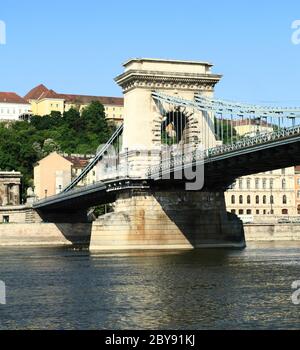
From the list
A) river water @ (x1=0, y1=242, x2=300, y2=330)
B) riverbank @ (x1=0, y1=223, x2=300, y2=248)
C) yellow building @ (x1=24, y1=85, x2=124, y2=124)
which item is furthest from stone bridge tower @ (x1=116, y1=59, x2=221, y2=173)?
yellow building @ (x1=24, y1=85, x2=124, y2=124)

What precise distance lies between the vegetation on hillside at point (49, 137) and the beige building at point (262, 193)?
2469 centimetres

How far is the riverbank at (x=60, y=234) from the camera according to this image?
A: 82.5 m

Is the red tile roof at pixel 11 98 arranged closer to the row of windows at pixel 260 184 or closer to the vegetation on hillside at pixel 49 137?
the vegetation on hillside at pixel 49 137

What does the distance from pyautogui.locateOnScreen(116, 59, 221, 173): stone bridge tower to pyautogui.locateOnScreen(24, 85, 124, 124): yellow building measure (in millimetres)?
98796

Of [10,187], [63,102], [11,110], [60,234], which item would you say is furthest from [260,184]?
[11,110]

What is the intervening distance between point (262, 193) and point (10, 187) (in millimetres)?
27067

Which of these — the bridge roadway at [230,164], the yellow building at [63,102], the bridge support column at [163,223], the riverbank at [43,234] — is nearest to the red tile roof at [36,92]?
the yellow building at [63,102]

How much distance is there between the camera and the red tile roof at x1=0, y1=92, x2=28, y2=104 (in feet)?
550

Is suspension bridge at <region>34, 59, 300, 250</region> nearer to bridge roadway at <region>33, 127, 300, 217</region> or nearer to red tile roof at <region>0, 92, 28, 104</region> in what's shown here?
bridge roadway at <region>33, 127, 300, 217</region>

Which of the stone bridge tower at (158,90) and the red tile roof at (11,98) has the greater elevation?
the red tile roof at (11,98)

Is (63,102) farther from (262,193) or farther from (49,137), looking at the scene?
(262,193)
